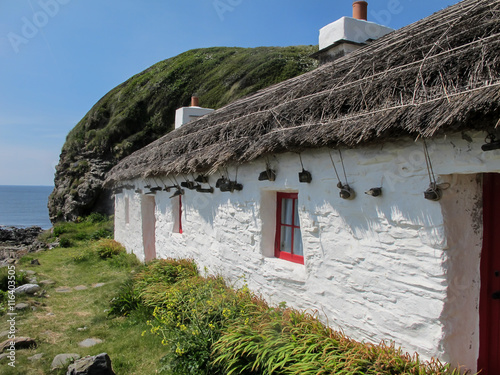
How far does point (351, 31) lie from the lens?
23.5ft

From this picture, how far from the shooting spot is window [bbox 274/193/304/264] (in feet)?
16.6

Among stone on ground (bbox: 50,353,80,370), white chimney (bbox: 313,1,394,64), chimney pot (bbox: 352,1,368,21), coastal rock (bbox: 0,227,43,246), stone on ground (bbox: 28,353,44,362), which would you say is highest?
chimney pot (bbox: 352,1,368,21)

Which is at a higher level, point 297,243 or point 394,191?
point 394,191

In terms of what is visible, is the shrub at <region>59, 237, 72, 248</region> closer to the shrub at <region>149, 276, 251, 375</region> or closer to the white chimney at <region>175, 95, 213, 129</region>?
the white chimney at <region>175, 95, 213, 129</region>

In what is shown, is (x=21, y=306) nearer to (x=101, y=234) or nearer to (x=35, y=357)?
(x=35, y=357)

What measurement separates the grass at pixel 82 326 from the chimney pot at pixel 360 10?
7117 millimetres

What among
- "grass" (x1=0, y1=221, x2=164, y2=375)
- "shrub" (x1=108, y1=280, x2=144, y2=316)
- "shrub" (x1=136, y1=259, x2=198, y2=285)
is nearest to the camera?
"grass" (x1=0, y1=221, x2=164, y2=375)

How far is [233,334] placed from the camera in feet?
13.6

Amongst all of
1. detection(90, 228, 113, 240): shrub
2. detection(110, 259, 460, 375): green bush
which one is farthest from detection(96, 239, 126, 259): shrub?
detection(110, 259, 460, 375): green bush

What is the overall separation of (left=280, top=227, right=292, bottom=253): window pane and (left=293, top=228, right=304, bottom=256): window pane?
3.4 inches

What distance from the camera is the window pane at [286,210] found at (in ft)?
17.1

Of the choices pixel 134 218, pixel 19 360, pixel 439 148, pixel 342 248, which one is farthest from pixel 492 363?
pixel 134 218

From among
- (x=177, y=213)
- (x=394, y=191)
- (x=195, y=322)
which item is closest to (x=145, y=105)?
(x=177, y=213)

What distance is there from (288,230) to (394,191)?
2.02 metres
